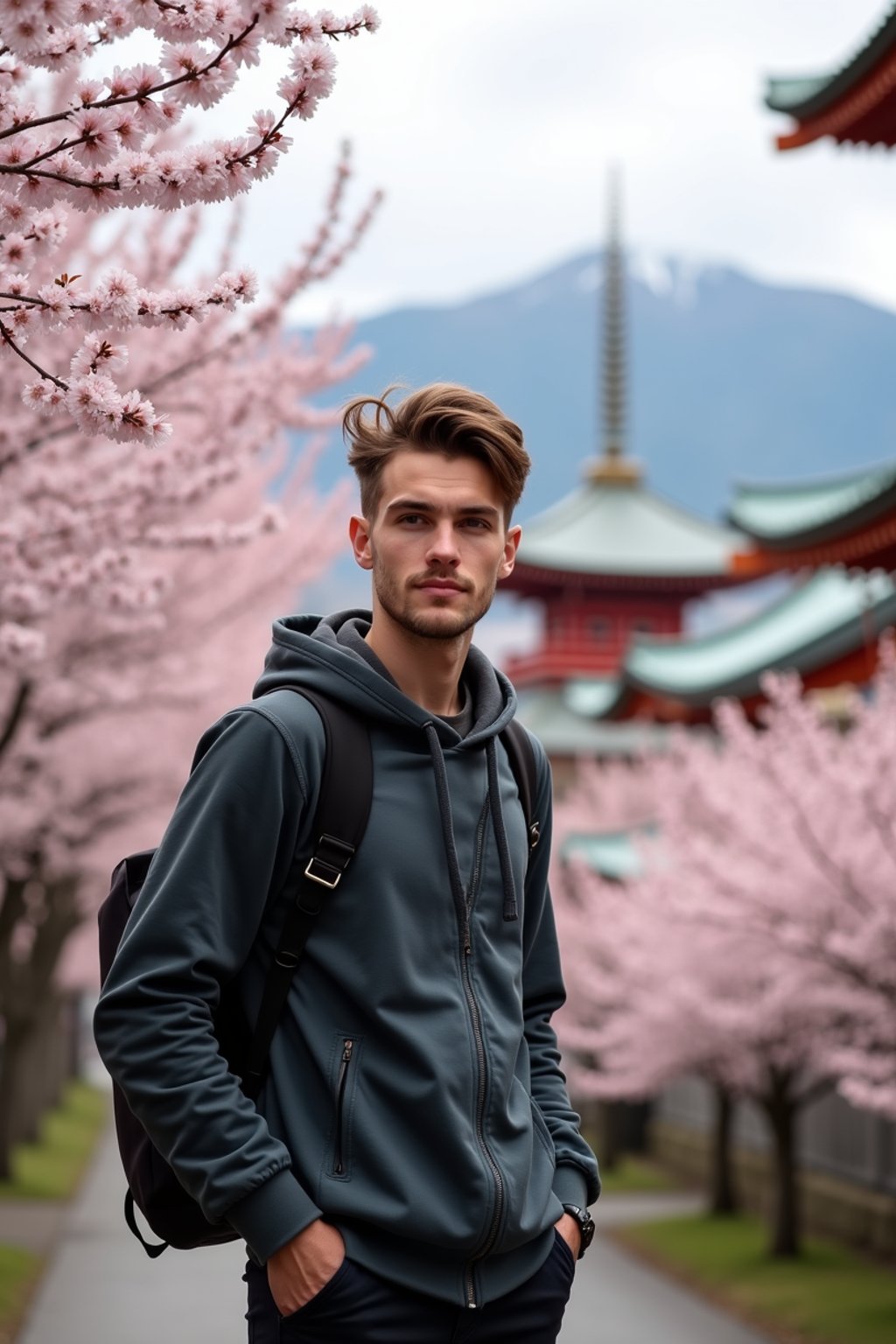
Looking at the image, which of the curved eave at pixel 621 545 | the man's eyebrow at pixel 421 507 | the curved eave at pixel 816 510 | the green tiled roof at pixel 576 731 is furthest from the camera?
Answer: the curved eave at pixel 621 545

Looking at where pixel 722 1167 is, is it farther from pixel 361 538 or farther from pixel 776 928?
pixel 361 538

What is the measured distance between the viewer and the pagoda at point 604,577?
132 ft

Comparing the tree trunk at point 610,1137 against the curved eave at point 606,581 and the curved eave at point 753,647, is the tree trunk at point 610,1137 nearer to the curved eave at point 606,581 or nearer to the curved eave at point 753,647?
the curved eave at point 753,647

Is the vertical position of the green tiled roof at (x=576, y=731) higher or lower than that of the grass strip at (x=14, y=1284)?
higher

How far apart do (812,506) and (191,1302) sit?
13.0 meters

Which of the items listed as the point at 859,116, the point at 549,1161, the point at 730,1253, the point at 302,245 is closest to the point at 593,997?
the point at 730,1253

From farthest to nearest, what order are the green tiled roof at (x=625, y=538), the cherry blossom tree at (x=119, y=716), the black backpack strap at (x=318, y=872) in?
1. the green tiled roof at (x=625, y=538)
2. the cherry blossom tree at (x=119, y=716)
3. the black backpack strap at (x=318, y=872)

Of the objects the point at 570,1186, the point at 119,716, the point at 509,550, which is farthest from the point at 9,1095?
the point at 509,550

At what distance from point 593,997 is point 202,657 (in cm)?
1163

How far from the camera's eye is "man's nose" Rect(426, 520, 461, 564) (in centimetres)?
262

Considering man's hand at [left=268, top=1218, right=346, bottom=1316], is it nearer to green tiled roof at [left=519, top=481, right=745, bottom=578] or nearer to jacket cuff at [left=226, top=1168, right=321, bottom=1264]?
jacket cuff at [left=226, top=1168, right=321, bottom=1264]

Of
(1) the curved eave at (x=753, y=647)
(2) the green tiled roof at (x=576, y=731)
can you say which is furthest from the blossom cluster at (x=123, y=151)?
(2) the green tiled roof at (x=576, y=731)

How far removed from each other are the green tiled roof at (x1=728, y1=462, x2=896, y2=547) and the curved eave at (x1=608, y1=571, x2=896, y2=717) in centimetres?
73

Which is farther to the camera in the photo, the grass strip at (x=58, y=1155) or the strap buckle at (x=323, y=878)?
the grass strip at (x=58, y=1155)
